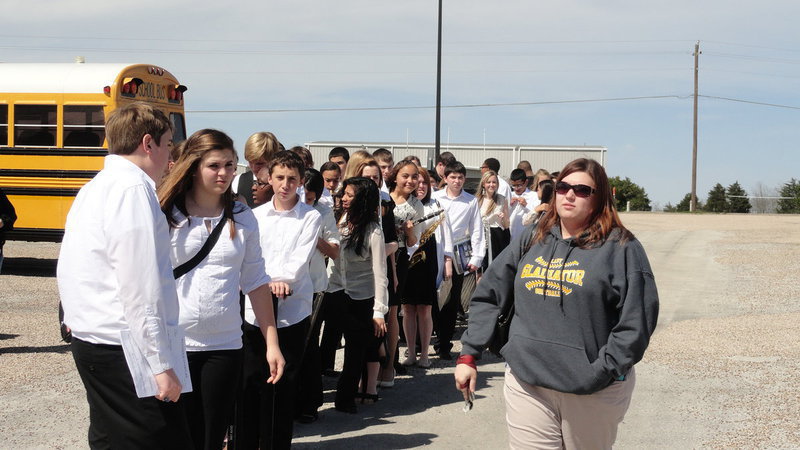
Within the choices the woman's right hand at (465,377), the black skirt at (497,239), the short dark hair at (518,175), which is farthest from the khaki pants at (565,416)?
the short dark hair at (518,175)

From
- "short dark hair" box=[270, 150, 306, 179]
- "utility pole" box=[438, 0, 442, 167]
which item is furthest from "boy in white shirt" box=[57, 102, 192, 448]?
"utility pole" box=[438, 0, 442, 167]

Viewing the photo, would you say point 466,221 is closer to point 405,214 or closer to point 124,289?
point 405,214

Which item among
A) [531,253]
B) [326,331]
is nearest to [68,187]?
[326,331]

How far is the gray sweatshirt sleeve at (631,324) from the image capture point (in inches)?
136

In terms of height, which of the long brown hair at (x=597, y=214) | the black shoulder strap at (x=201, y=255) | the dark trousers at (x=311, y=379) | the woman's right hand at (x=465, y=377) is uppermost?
the long brown hair at (x=597, y=214)

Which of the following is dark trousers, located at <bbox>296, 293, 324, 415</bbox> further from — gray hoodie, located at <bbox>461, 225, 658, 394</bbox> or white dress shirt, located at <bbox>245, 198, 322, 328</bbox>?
gray hoodie, located at <bbox>461, 225, 658, 394</bbox>

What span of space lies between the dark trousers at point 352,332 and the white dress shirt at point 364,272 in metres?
0.05

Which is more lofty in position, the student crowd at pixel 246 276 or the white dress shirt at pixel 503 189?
the white dress shirt at pixel 503 189

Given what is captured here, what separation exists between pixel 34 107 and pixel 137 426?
41.9 ft

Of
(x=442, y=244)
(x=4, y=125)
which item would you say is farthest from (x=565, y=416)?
(x=4, y=125)

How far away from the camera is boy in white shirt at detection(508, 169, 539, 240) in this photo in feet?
37.8

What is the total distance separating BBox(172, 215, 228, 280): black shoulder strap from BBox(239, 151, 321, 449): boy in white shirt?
1279 mm

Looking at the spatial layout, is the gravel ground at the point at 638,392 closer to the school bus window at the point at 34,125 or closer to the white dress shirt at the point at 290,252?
the white dress shirt at the point at 290,252

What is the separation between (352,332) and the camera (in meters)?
6.68
